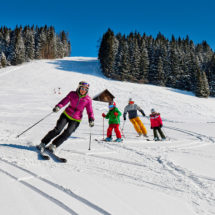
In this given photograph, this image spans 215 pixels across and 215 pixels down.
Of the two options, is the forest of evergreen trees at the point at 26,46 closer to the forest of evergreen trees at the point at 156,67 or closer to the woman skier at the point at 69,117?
the forest of evergreen trees at the point at 156,67

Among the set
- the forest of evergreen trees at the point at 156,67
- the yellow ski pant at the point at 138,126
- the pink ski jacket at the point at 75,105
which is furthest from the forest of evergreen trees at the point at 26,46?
the pink ski jacket at the point at 75,105

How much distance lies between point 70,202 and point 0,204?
0.75 meters

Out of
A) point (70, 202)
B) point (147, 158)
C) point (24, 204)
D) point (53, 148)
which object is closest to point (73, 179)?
point (70, 202)

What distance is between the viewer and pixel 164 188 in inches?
104

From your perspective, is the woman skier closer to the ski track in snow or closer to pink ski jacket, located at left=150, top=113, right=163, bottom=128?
the ski track in snow

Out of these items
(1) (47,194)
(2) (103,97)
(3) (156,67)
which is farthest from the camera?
(3) (156,67)

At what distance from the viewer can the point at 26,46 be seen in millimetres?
74812

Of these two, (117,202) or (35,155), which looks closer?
(117,202)

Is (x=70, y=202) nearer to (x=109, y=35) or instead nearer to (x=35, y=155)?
(x=35, y=155)

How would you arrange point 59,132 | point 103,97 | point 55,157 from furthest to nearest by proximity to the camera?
point 103,97 → point 59,132 → point 55,157

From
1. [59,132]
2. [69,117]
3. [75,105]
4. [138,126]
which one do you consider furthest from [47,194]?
[138,126]

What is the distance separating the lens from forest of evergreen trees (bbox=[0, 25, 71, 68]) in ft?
218

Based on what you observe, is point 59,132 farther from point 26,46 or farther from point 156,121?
point 26,46

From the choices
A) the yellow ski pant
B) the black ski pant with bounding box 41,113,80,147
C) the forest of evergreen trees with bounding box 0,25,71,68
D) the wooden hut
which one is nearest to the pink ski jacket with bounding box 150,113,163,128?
the yellow ski pant
